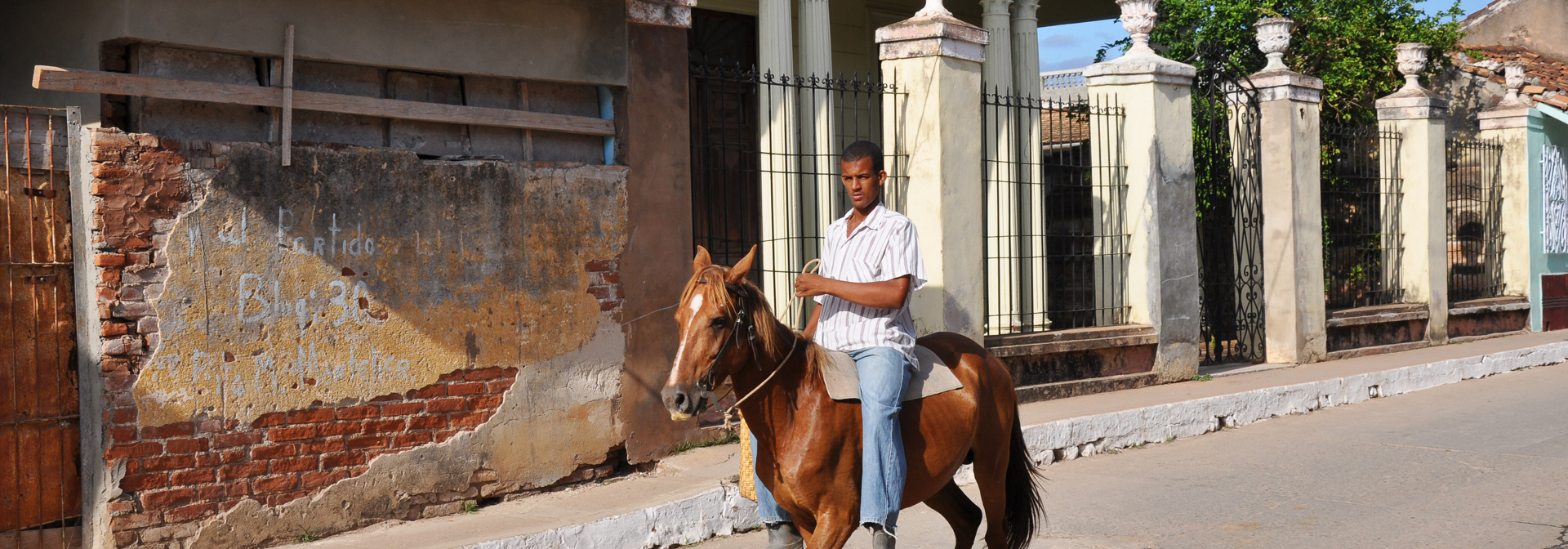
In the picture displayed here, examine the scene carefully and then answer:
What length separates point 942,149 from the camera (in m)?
9.40

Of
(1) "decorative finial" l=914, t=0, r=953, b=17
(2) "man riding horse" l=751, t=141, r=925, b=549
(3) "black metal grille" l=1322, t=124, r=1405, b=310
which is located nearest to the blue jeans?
(2) "man riding horse" l=751, t=141, r=925, b=549

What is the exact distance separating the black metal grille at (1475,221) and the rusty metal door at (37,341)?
16.7 metres

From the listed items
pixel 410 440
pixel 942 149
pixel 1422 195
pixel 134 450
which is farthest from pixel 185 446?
pixel 1422 195

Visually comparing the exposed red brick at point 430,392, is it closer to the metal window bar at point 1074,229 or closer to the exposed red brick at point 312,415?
the exposed red brick at point 312,415

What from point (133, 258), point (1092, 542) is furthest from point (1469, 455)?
point (133, 258)

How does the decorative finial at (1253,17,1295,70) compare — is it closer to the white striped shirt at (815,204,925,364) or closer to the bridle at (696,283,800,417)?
the white striped shirt at (815,204,925,364)

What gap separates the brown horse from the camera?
3.82 meters

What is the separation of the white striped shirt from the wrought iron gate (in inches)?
377

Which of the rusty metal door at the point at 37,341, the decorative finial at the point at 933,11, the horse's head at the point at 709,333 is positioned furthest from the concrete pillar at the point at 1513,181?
the rusty metal door at the point at 37,341

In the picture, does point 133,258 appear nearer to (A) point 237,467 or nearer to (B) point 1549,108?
(A) point 237,467

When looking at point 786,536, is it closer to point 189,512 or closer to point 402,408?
point 402,408

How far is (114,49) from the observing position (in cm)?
561

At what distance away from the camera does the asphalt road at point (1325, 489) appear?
6195 mm

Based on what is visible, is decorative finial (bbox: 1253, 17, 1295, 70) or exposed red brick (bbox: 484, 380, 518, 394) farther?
decorative finial (bbox: 1253, 17, 1295, 70)
